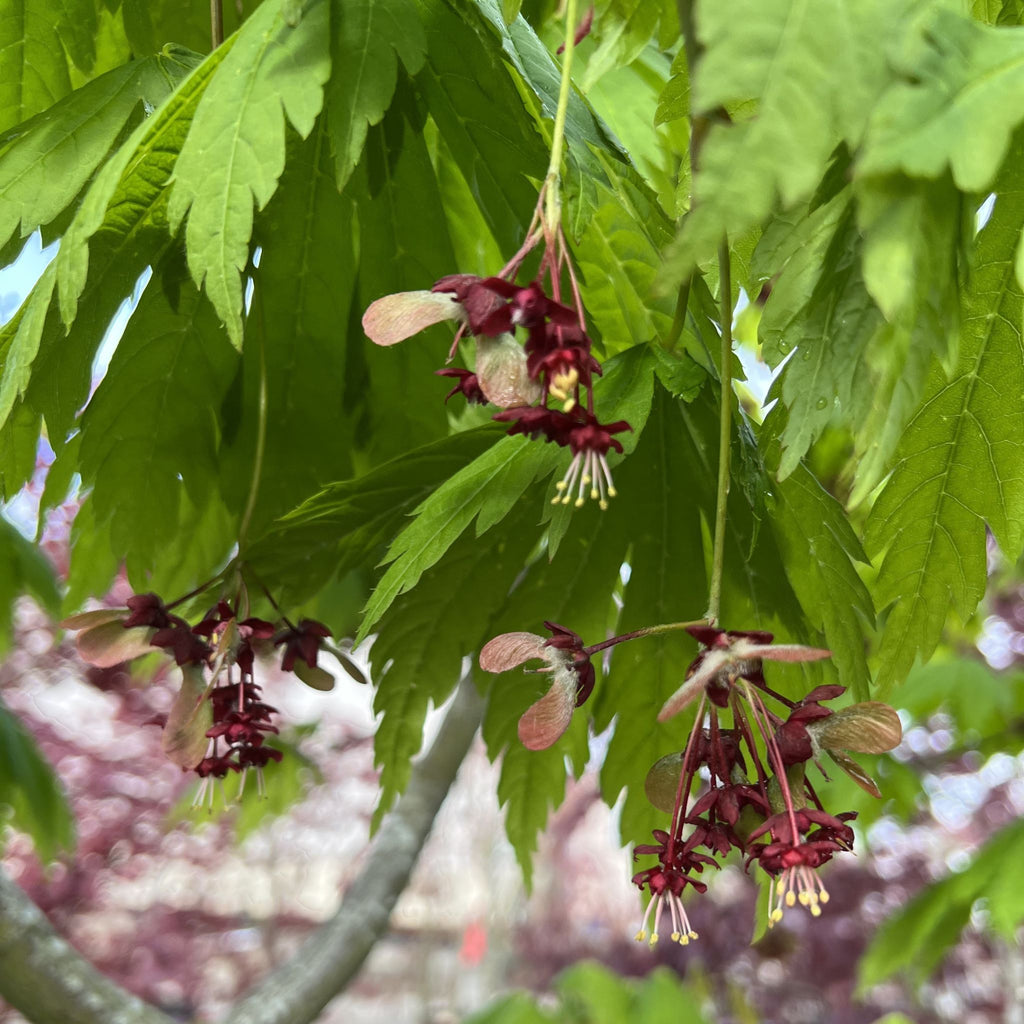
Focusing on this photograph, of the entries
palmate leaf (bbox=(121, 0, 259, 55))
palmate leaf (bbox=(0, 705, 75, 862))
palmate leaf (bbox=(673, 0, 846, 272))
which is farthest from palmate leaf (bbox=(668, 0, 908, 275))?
palmate leaf (bbox=(0, 705, 75, 862))

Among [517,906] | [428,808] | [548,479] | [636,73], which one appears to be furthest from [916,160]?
[517,906]

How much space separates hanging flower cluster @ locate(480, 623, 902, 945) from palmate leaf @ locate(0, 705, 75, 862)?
141 cm

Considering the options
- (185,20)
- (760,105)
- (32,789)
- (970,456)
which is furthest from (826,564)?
(32,789)

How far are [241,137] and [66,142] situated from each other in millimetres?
151

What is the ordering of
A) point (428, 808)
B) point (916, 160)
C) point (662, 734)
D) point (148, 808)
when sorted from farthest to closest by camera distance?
point (148, 808), point (428, 808), point (662, 734), point (916, 160)

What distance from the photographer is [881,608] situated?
0.65 m

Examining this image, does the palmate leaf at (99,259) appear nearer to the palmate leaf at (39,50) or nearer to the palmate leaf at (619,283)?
the palmate leaf at (39,50)

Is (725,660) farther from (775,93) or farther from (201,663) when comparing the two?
(201,663)

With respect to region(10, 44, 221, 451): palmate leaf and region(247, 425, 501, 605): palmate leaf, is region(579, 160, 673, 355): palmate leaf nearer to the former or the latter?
region(247, 425, 501, 605): palmate leaf

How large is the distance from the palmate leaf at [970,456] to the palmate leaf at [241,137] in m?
0.36

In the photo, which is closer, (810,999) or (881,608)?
(881,608)

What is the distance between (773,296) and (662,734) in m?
0.35

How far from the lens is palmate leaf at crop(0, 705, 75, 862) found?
1.71 metres

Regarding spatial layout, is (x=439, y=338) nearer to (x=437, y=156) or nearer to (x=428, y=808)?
(x=437, y=156)
